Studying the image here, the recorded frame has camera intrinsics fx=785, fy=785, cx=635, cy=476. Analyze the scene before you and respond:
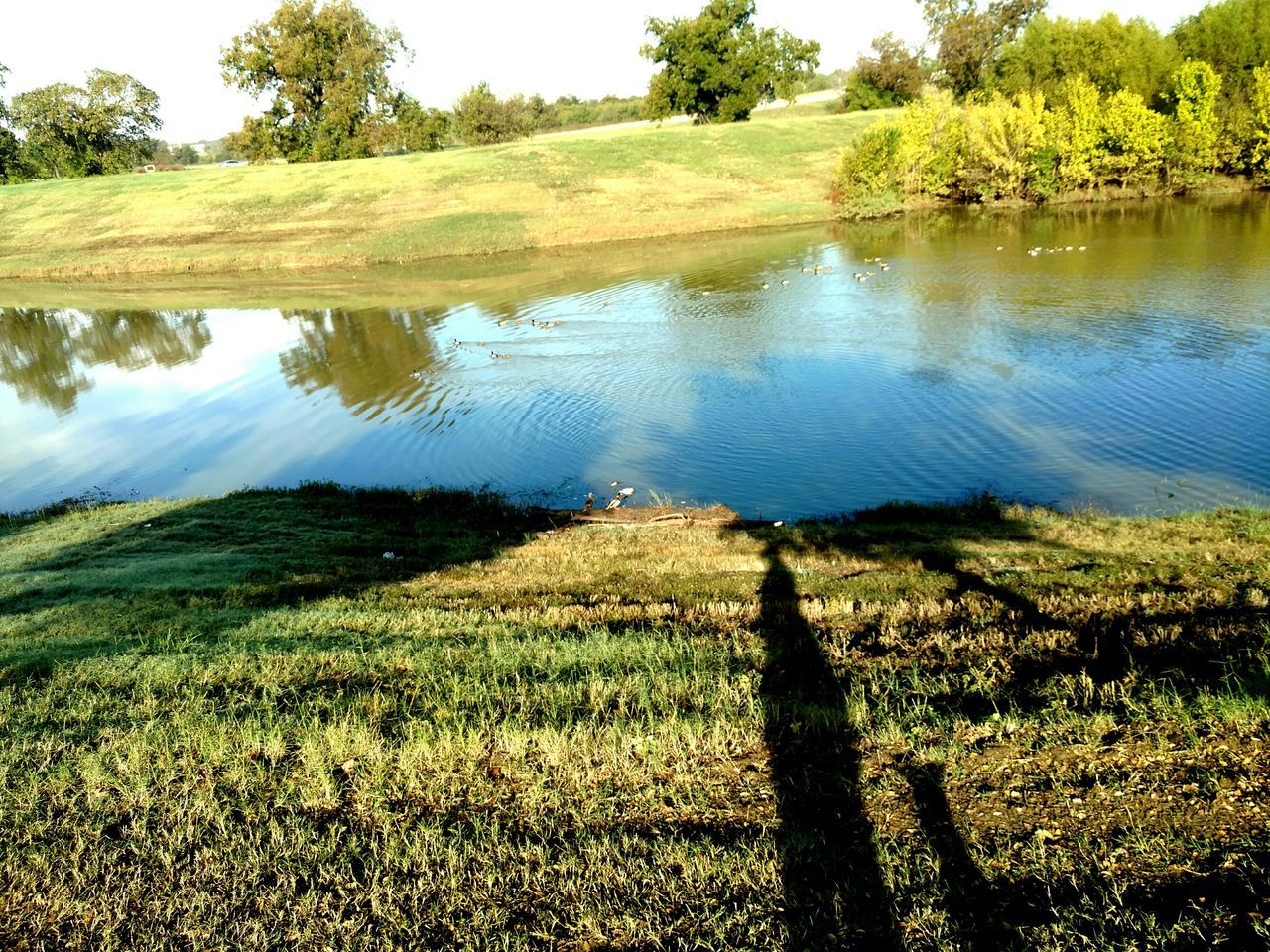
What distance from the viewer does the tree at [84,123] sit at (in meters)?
88.5

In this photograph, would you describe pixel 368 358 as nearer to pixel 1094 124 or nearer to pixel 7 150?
pixel 1094 124

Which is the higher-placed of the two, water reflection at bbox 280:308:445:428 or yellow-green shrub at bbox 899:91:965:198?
yellow-green shrub at bbox 899:91:965:198

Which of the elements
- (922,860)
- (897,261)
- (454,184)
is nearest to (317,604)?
(922,860)

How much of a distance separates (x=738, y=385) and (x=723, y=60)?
7185cm

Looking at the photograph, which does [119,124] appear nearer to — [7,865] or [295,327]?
[295,327]

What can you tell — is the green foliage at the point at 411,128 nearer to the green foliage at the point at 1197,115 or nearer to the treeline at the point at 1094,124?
the treeline at the point at 1094,124

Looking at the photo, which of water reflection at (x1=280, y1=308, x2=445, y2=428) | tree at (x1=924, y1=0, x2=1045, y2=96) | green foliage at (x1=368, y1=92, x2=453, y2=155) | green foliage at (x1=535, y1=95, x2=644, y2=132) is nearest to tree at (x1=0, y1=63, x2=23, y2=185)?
green foliage at (x1=368, y1=92, x2=453, y2=155)

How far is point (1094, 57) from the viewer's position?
52.6 m

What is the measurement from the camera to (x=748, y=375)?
72.3ft

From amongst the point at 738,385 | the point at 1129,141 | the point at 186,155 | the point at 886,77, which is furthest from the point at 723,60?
the point at 186,155

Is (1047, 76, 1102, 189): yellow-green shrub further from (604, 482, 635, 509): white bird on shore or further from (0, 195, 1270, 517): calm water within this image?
(604, 482, 635, 509): white bird on shore

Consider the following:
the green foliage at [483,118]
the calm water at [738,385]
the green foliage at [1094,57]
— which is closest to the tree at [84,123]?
the green foliage at [483,118]

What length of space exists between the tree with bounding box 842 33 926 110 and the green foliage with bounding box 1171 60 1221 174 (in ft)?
135

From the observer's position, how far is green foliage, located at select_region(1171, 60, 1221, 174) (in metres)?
45.6
